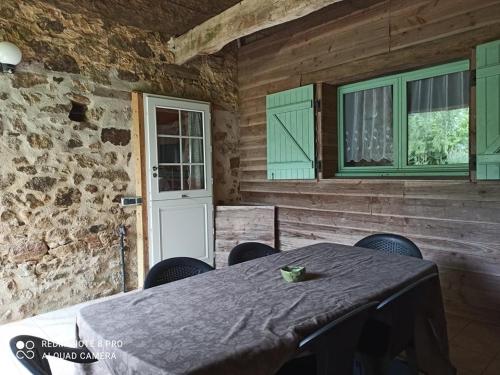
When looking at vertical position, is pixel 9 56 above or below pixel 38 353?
above

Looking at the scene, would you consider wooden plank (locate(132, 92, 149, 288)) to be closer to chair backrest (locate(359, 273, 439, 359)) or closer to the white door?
the white door

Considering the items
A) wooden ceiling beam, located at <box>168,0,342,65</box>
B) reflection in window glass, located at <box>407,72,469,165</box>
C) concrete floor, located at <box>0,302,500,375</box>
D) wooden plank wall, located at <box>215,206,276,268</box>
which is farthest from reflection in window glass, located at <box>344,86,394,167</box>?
concrete floor, located at <box>0,302,500,375</box>

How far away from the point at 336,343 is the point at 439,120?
2.83 meters

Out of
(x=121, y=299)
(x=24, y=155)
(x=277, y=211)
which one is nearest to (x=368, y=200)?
(x=277, y=211)

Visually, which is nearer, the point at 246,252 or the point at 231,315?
the point at 231,315

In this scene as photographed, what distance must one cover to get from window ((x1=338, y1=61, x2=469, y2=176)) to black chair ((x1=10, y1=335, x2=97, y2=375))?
10.6 ft

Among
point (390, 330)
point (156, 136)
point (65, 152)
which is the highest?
point (156, 136)

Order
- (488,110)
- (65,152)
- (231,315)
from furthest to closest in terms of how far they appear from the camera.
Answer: (65,152), (488,110), (231,315)

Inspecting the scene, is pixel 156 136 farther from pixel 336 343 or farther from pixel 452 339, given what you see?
pixel 452 339

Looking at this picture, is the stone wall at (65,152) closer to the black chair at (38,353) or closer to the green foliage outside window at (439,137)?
the black chair at (38,353)

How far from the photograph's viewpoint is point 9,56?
307 cm

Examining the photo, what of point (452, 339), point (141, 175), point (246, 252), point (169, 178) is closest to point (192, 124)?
point (169, 178)

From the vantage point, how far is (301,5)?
9.67 feet

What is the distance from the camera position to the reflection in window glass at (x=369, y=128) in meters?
3.82
